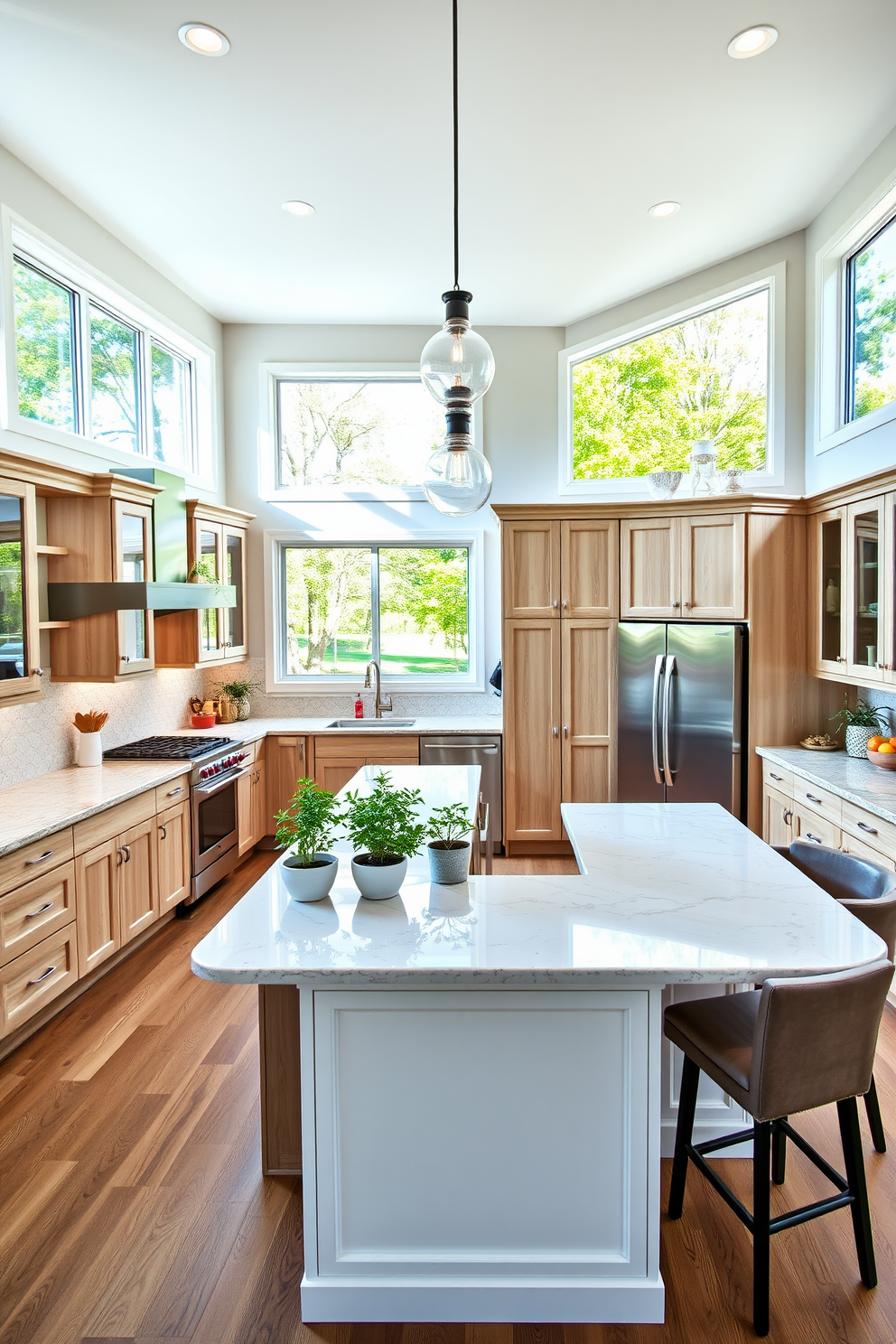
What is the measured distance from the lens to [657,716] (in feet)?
16.2

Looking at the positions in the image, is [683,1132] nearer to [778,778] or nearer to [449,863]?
[449,863]

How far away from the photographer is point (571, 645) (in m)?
5.23

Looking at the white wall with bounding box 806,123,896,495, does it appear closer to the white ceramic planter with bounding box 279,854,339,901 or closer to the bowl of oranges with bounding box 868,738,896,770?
the bowl of oranges with bounding box 868,738,896,770

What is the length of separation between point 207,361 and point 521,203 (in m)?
2.63

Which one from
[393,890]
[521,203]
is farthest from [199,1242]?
[521,203]

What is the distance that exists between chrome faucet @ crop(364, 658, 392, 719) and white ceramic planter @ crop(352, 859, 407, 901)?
3787mm

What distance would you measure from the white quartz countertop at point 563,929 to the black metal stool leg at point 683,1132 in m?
0.47

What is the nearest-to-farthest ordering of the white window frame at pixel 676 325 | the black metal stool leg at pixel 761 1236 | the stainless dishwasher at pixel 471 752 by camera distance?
the black metal stool leg at pixel 761 1236 → the white window frame at pixel 676 325 → the stainless dishwasher at pixel 471 752

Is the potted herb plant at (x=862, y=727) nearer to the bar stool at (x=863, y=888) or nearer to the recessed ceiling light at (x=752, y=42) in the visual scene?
the bar stool at (x=863, y=888)

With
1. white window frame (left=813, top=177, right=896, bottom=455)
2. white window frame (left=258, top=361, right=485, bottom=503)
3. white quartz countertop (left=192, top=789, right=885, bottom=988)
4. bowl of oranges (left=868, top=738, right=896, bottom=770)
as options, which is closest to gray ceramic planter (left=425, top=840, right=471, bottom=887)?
white quartz countertop (left=192, top=789, right=885, bottom=988)

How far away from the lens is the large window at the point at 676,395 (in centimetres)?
497

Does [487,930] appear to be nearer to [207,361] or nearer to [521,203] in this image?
[521,203]

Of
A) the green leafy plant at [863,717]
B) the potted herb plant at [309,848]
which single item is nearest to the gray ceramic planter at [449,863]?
the potted herb plant at [309,848]

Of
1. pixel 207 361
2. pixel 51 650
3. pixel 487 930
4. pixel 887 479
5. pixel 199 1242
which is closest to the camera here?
pixel 487 930
